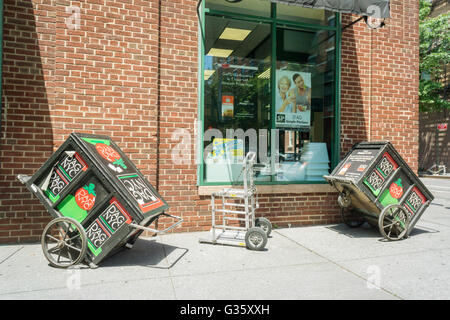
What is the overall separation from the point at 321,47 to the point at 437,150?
20458 mm

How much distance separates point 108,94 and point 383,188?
4676 mm

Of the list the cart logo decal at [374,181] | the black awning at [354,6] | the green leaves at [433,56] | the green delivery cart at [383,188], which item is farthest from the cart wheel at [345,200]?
the green leaves at [433,56]

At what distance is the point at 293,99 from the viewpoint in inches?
250

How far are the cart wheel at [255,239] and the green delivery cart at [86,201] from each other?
1.27m

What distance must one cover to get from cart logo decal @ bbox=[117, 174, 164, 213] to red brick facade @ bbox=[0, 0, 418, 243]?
989 millimetres

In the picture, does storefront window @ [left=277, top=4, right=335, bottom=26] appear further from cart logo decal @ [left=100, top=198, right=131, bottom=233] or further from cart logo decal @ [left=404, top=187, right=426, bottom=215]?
cart logo decal @ [left=100, top=198, right=131, bottom=233]

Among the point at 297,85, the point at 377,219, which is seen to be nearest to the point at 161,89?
the point at 297,85

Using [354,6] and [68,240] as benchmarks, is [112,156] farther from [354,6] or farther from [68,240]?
[354,6]

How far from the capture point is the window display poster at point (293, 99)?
622 cm

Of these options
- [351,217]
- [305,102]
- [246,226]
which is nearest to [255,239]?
[246,226]

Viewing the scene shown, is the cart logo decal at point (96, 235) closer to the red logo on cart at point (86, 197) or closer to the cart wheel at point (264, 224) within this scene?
the red logo on cart at point (86, 197)

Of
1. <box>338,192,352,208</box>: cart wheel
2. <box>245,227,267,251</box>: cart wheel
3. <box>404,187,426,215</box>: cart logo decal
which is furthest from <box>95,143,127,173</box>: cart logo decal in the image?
<box>404,187,426,215</box>: cart logo decal

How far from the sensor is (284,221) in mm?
5910

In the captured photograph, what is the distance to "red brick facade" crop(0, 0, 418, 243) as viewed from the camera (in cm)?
480
